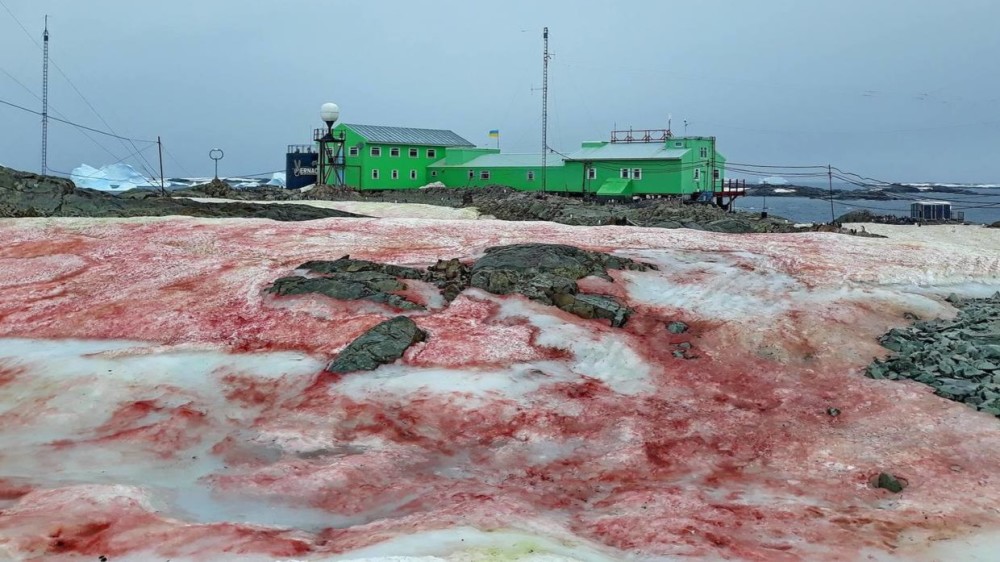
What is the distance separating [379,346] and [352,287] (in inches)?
170

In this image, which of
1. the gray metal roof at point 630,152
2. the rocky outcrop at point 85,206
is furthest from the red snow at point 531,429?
the gray metal roof at point 630,152

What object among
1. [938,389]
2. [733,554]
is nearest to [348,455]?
[733,554]

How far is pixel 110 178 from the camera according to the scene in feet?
394

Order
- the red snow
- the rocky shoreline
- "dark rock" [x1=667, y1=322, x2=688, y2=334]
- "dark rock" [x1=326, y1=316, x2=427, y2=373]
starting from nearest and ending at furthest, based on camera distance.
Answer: the red snow < "dark rock" [x1=326, y1=316, x2=427, y2=373] < "dark rock" [x1=667, y1=322, x2=688, y2=334] < the rocky shoreline

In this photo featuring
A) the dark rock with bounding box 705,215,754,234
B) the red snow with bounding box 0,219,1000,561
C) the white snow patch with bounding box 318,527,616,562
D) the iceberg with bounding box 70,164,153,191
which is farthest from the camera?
the iceberg with bounding box 70,164,153,191

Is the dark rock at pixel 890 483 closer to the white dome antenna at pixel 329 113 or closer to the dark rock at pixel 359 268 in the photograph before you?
the dark rock at pixel 359 268

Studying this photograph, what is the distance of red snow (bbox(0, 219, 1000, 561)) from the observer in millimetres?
11164

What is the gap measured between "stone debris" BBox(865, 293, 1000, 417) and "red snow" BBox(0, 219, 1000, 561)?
524 mm

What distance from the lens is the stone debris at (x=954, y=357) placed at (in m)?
16.1

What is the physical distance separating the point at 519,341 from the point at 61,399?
10.4 metres

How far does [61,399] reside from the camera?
1728 cm

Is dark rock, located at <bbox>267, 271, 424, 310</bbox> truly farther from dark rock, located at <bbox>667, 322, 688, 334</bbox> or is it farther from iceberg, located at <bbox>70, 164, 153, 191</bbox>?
iceberg, located at <bbox>70, 164, 153, 191</bbox>

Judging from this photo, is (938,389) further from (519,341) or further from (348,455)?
(348,455)

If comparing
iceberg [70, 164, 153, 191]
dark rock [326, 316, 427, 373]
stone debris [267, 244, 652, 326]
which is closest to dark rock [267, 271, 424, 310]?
stone debris [267, 244, 652, 326]
